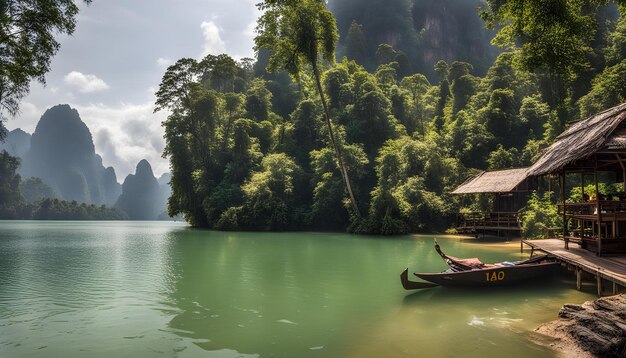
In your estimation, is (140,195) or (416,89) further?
(140,195)

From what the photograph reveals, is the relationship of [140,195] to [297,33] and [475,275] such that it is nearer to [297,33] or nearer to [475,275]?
[297,33]

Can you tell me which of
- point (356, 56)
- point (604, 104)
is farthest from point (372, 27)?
point (604, 104)

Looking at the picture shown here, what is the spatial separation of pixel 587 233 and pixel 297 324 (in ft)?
47.0

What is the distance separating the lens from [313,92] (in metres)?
51.2

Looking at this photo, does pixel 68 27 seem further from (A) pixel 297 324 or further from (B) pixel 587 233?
(B) pixel 587 233

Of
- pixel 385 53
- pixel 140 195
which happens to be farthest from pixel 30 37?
pixel 140 195

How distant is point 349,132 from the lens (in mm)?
42844

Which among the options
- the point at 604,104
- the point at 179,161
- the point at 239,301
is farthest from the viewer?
the point at 179,161

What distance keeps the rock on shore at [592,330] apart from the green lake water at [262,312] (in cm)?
45

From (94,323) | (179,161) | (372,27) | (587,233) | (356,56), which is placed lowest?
(94,323)

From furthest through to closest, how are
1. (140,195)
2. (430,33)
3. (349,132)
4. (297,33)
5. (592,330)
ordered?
(140,195), (430,33), (349,132), (297,33), (592,330)

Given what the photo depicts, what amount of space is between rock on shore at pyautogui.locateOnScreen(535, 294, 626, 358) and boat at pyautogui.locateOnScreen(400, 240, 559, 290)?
295cm

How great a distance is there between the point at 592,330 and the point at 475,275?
Result: 404 centimetres

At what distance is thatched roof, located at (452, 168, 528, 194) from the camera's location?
79.9 feet
